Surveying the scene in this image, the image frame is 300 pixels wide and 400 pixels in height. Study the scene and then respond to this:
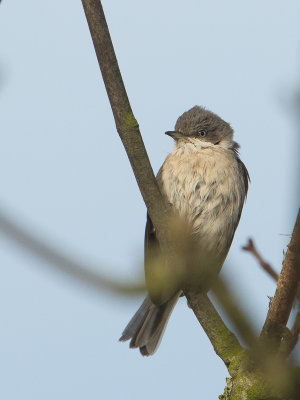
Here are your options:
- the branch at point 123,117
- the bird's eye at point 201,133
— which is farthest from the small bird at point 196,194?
the branch at point 123,117

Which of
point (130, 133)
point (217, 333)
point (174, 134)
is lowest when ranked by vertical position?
point (217, 333)

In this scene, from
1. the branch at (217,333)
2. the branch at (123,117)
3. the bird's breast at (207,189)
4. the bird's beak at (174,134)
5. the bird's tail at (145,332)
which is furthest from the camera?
the bird's beak at (174,134)

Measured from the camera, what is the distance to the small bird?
18.9 ft

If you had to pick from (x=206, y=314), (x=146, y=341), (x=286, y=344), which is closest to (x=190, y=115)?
(x=146, y=341)

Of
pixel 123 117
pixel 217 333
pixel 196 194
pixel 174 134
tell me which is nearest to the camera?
pixel 123 117

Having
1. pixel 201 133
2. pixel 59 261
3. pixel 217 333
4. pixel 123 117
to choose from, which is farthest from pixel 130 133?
pixel 201 133

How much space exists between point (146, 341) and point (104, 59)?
162 inches

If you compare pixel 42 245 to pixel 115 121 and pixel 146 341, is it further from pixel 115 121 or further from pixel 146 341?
Result: pixel 146 341

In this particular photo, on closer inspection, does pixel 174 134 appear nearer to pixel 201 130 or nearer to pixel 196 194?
pixel 201 130

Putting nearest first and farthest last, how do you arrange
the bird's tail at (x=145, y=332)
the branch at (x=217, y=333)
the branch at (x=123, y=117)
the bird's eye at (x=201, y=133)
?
the branch at (x=123, y=117) < the branch at (x=217, y=333) < the bird's tail at (x=145, y=332) < the bird's eye at (x=201, y=133)

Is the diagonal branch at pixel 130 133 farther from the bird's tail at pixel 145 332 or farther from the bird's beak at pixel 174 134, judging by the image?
the bird's beak at pixel 174 134

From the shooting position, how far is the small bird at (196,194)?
5.77 meters

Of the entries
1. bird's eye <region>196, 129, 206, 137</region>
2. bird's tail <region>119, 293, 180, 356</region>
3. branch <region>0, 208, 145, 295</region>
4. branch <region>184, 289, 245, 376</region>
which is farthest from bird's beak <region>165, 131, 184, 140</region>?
A: branch <region>0, 208, 145, 295</region>

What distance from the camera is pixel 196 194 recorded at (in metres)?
5.77
